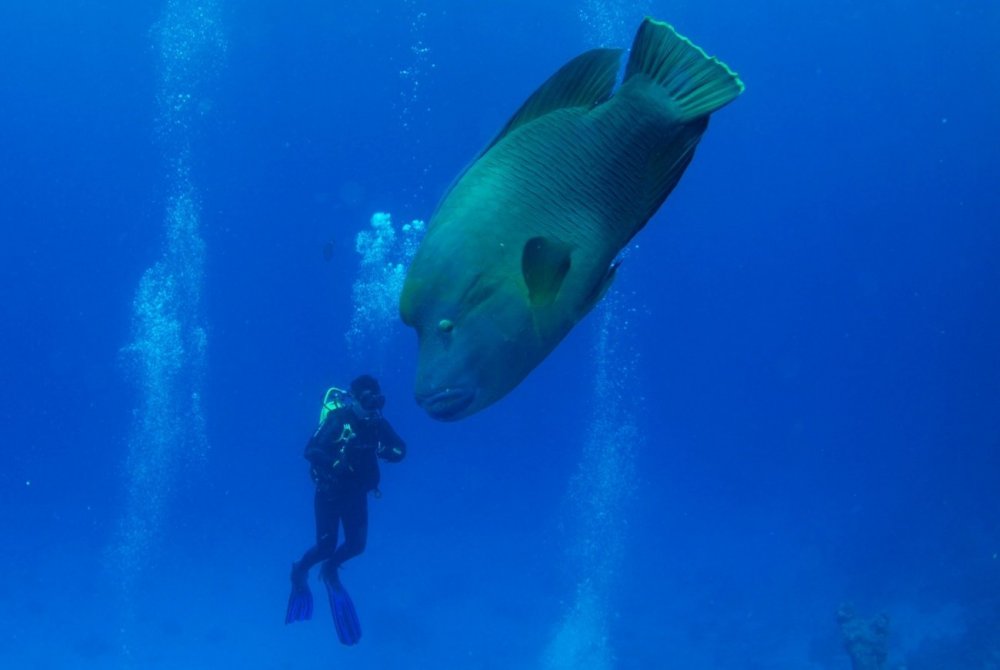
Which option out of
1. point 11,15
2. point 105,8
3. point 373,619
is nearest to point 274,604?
point 373,619

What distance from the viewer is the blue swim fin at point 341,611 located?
698cm

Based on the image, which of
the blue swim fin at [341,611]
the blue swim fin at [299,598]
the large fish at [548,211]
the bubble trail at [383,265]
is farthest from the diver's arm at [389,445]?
the bubble trail at [383,265]

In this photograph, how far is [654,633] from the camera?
2003 centimetres

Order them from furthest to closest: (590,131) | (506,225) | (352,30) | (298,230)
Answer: (298,230)
(352,30)
(590,131)
(506,225)

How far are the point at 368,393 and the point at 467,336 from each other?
18.1ft

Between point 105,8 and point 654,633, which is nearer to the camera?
point 654,633

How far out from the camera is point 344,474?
671 centimetres

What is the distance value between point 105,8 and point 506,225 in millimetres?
60587

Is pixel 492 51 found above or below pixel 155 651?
above

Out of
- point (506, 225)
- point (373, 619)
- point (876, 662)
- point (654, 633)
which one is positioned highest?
point (373, 619)

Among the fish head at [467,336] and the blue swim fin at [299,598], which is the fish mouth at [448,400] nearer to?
the fish head at [467,336]

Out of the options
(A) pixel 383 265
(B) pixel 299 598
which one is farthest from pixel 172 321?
(B) pixel 299 598

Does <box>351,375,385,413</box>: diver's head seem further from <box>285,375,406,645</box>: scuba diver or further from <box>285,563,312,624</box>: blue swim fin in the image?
<box>285,563,312,624</box>: blue swim fin

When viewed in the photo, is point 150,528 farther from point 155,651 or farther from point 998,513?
A: point 998,513
